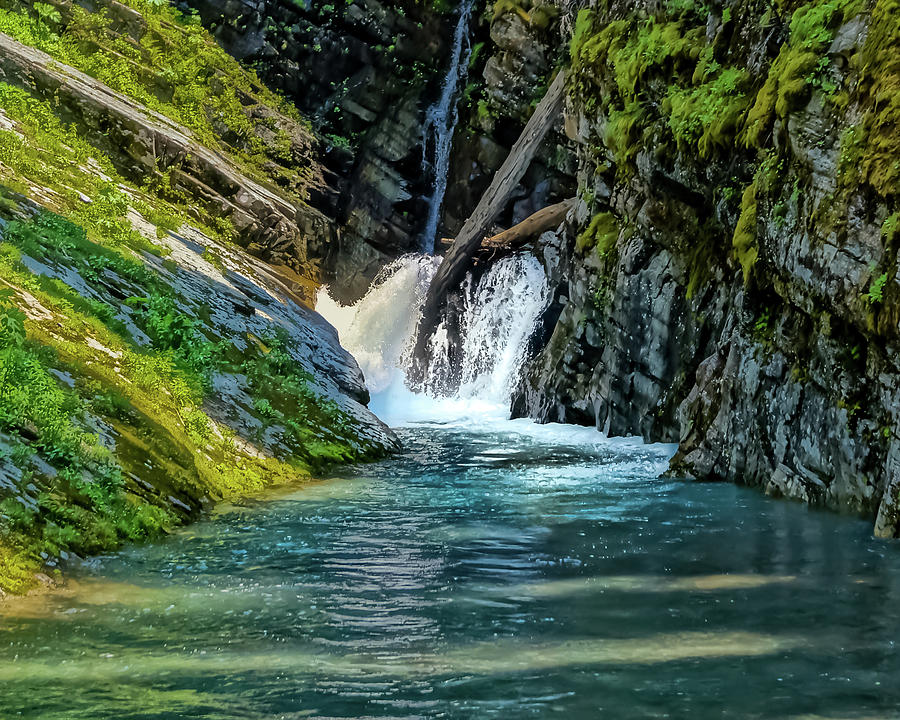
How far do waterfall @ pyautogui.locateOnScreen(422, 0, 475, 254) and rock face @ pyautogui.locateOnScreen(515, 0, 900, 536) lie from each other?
9.93m

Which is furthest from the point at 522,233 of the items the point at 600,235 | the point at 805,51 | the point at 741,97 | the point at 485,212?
the point at 805,51

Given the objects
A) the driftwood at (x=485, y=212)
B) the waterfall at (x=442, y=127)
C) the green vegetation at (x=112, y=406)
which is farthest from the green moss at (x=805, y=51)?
the waterfall at (x=442, y=127)

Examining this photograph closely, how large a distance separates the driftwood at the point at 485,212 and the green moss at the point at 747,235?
1149cm

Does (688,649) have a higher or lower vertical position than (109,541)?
higher

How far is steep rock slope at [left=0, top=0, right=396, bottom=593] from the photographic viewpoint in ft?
25.5

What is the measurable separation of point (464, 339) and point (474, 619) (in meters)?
18.4

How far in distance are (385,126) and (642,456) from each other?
18351mm

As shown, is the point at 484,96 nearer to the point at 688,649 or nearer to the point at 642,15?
the point at 642,15

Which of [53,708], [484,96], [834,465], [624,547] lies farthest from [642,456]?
[484,96]

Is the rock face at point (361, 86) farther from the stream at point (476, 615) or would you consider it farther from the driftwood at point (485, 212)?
the stream at point (476, 615)

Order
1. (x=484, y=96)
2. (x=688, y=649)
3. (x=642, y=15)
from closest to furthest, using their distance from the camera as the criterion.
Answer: (x=688, y=649) < (x=642, y=15) < (x=484, y=96)

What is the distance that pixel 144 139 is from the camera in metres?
20.2

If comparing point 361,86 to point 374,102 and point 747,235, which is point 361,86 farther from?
point 747,235

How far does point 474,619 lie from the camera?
19.4 ft
